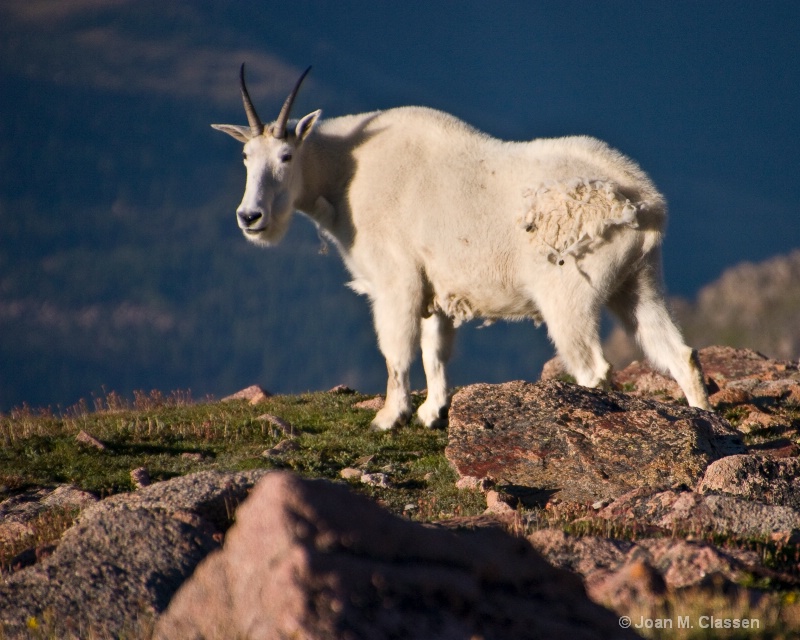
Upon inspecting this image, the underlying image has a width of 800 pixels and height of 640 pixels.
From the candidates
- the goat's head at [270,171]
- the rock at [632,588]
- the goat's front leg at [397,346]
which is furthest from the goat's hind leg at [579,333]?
the rock at [632,588]

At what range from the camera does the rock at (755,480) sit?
23.5 ft

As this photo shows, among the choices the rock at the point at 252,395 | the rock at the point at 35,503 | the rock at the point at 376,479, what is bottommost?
the rock at the point at 35,503

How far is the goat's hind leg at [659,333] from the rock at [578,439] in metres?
1.12

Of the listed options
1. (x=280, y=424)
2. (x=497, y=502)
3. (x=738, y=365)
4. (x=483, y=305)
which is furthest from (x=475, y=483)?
(x=738, y=365)

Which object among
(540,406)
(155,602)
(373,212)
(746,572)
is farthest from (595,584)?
(373,212)

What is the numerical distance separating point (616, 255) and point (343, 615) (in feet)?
23.1

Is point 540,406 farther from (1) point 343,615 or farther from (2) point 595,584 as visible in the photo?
(1) point 343,615

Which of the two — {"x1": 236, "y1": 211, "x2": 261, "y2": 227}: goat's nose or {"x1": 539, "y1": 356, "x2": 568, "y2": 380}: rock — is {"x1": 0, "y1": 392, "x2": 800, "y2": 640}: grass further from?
{"x1": 539, "y1": 356, "x2": 568, "y2": 380}: rock

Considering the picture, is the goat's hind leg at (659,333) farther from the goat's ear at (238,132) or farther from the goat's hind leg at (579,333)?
the goat's ear at (238,132)

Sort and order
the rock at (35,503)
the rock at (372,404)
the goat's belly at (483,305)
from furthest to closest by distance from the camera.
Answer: the rock at (372,404), the goat's belly at (483,305), the rock at (35,503)

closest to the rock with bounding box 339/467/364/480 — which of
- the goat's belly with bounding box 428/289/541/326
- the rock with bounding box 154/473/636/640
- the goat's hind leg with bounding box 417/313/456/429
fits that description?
the goat's hind leg with bounding box 417/313/456/429

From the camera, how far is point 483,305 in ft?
35.2

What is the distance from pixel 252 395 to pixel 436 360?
14.5 ft

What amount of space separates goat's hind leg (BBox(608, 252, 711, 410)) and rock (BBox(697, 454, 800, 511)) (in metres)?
2.51
